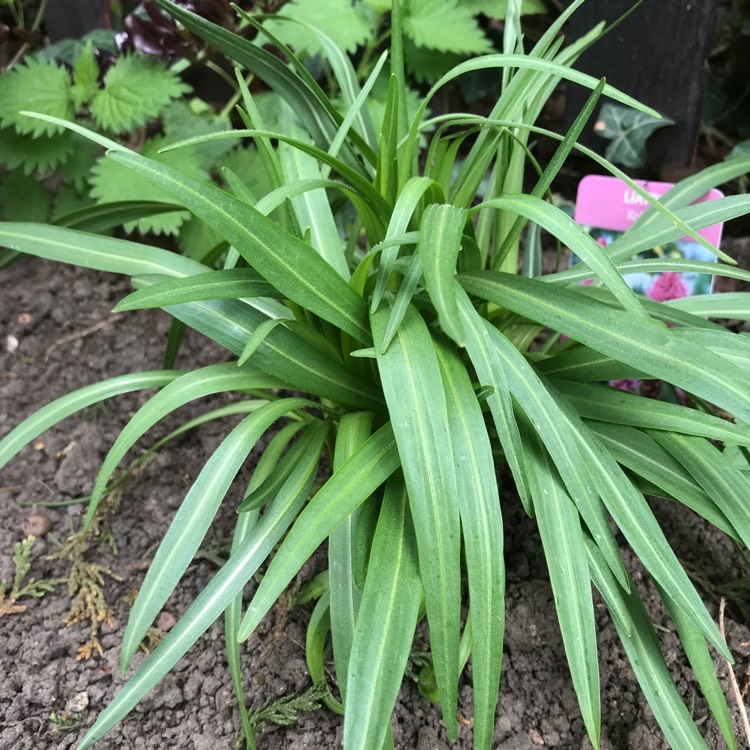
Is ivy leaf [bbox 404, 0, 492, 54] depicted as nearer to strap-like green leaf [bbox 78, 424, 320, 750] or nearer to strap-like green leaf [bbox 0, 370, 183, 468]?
strap-like green leaf [bbox 0, 370, 183, 468]

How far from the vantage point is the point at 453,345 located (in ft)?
2.72

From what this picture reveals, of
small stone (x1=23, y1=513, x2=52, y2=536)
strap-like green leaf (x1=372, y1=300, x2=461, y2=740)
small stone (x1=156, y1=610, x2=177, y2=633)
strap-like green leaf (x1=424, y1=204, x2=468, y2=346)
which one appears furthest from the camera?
small stone (x1=23, y1=513, x2=52, y2=536)

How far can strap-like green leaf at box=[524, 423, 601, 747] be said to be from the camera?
2.25 feet

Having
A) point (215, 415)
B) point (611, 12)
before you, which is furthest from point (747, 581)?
point (611, 12)

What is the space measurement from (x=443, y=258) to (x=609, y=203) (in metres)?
0.80

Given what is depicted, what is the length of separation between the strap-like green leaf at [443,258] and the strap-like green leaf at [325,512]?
7.0 inches

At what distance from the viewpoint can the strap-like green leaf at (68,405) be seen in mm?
884

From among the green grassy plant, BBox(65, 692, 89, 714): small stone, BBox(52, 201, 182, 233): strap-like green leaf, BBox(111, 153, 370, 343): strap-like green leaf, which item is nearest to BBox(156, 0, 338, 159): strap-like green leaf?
the green grassy plant

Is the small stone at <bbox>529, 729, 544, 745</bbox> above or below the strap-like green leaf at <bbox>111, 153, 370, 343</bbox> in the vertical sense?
below

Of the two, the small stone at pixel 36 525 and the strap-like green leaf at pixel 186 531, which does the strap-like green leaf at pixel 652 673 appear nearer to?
the strap-like green leaf at pixel 186 531

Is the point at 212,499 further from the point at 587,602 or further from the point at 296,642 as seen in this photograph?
the point at 587,602

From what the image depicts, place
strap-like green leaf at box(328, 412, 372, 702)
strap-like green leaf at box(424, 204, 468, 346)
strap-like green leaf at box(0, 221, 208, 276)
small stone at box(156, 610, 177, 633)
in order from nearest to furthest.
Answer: strap-like green leaf at box(424, 204, 468, 346)
strap-like green leaf at box(328, 412, 372, 702)
strap-like green leaf at box(0, 221, 208, 276)
small stone at box(156, 610, 177, 633)

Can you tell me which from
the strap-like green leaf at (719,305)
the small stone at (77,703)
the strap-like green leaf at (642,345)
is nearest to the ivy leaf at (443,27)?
the strap-like green leaf at (719,305)

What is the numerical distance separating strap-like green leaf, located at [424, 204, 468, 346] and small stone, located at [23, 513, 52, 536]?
800mm
